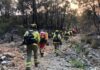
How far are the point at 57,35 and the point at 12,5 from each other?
154 ft

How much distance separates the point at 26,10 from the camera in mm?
66250

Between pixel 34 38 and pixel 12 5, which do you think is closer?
pixel 34 38

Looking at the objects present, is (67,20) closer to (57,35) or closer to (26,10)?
(26,10)

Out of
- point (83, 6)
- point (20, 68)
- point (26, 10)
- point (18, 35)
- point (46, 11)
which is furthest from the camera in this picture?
point (46, 11)

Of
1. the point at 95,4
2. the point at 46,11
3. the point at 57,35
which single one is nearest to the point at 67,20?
the point at 46,11

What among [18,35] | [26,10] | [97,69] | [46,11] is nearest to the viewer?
[97,69]

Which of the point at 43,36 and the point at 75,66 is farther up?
the point at 43,36

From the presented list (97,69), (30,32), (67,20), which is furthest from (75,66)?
(67,20)

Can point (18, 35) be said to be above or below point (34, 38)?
below

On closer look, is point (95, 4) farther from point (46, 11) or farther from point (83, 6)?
point (46, 11)

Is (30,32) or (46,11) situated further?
(46,11)

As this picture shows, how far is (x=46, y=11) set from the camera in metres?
72.9

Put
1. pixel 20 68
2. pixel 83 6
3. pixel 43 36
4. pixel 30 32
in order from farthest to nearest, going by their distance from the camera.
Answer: pixel 83 6 < pixel 43 36 < pixel 20 68 < pixel 30 32

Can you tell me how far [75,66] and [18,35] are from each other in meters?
34.1
